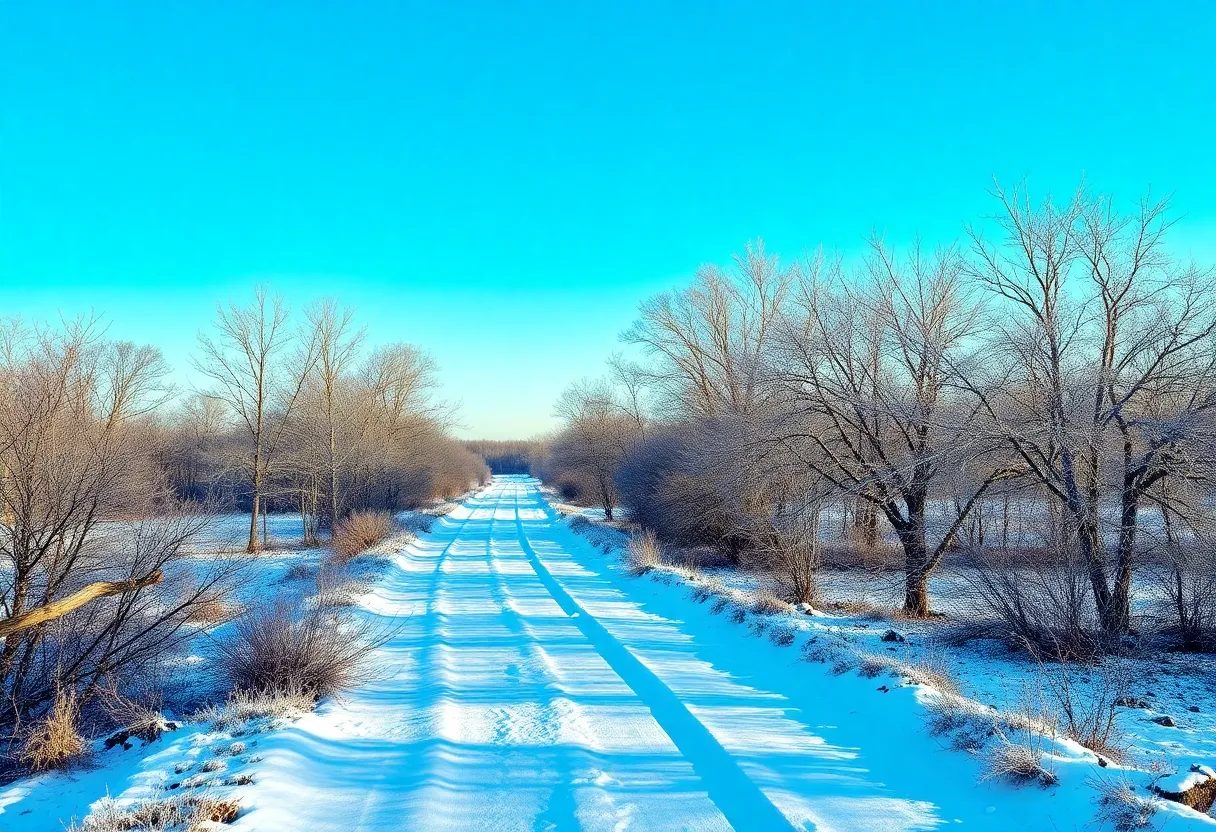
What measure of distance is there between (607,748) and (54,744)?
4.74 m

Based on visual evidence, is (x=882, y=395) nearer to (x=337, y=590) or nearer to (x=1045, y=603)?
(x=1045, y=603)

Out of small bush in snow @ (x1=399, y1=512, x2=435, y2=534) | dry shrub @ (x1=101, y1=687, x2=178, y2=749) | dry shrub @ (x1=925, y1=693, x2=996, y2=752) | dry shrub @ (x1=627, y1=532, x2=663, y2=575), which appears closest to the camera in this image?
dry shrub @ (x1=925, y1=693, x2=996, y2=752)

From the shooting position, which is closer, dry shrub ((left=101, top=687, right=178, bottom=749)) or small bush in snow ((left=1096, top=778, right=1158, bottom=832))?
small bush in snow ((left=1096, top=778, right=1158, bottom=832))

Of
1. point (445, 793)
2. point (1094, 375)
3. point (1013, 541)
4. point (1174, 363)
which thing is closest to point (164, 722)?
point (445, 793)

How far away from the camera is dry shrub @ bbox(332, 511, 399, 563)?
21.8m

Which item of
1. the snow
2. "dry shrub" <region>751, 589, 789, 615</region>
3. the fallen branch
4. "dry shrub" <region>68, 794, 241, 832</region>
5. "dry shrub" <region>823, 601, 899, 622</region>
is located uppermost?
the fallen branch

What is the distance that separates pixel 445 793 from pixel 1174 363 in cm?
1073

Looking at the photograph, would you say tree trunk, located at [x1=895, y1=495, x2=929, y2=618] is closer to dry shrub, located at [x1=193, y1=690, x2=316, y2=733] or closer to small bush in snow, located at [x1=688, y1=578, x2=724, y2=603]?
small bush in snow, located at [x1=688, y1=578, x2=724, y2=603]

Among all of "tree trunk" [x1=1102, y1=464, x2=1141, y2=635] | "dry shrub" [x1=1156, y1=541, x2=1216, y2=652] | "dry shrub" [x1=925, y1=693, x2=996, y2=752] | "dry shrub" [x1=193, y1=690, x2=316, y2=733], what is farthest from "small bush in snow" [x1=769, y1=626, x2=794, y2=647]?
"dry shrub" [x1=193, y1=690, x2=316, y2=733]

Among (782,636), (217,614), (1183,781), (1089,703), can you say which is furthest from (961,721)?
(217,614)

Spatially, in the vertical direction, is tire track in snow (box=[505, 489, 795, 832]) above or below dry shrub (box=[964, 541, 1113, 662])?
below

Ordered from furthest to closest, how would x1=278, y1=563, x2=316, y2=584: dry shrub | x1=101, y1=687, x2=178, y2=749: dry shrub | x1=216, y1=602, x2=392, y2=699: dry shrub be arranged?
x1=278, y1=563, x2=316, y2=584: dry shrub < x1=216, y1=602, x2=392, y2=699: dry shrub < x1=101, y1=687, x2=178, y2=749: dry shrub

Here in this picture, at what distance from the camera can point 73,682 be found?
22.8ft

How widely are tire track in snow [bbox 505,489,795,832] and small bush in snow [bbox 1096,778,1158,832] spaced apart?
1902mm
